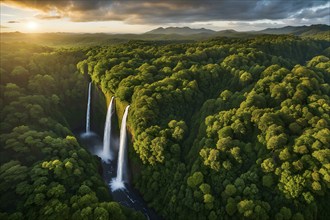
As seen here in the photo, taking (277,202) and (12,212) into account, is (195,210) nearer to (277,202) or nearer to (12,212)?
(277,202)

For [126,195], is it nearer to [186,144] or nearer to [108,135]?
[186,144]

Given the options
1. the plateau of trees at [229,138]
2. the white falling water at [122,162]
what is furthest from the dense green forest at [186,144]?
the white falling water at [122,162]

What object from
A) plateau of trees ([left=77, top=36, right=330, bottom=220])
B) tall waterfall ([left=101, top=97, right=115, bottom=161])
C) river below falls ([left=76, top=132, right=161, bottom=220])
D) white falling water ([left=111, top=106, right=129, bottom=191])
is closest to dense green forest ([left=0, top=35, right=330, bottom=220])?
plateau of trees ([left=77, top=36, right=330, bottom=220])

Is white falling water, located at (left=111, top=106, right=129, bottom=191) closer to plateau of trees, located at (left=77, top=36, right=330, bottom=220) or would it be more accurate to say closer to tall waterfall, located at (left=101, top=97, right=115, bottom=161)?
plateau of trees, located at (left=77, top=36, right=330, bottom=220)

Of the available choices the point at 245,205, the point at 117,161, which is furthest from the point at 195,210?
the point at 117,161

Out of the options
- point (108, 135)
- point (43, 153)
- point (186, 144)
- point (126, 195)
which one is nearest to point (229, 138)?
point (186, 144)

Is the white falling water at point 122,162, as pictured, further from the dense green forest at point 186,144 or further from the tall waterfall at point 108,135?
the tall waterfall at point 108,135

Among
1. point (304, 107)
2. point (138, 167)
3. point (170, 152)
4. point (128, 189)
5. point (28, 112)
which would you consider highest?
point (304, 107)
